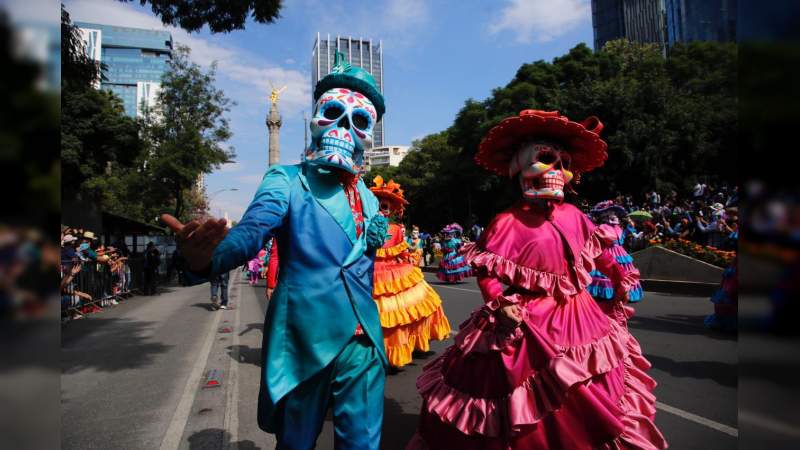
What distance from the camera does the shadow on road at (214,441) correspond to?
12.0 feet

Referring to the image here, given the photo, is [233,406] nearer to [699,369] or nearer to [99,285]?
[699,369]

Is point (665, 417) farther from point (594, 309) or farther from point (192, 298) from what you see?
point (192, 298)

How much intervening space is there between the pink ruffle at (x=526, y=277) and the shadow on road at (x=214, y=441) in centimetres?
225

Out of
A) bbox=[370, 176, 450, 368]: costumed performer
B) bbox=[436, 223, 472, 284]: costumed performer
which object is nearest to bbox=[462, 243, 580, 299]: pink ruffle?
bbox=[370, 176, 450, 368]: costumed performer

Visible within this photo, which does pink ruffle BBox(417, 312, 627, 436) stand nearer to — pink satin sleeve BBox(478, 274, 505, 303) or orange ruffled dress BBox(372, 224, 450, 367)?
pink satin sleeve BBox(478, 274, 505, 303)

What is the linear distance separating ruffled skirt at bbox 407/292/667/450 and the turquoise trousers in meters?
0.57

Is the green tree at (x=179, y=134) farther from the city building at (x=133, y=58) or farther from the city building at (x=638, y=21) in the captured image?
the city building at (x=133, y=58)

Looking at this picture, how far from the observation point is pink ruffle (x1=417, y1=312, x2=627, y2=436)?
2432 mm

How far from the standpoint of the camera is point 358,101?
2.75 metres

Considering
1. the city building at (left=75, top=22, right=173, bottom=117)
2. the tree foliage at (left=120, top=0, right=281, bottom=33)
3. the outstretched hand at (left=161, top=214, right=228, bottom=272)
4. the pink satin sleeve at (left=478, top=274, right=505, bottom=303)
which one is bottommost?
the pink satin sleeve at (left=478, top=274, right=505, bottom=303)

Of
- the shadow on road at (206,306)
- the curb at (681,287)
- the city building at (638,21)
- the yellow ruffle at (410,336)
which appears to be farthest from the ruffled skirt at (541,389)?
the city building at (638,21)

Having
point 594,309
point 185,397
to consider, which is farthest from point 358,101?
point 185,397

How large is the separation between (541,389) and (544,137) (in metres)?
1.62

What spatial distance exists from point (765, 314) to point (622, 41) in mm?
41048
